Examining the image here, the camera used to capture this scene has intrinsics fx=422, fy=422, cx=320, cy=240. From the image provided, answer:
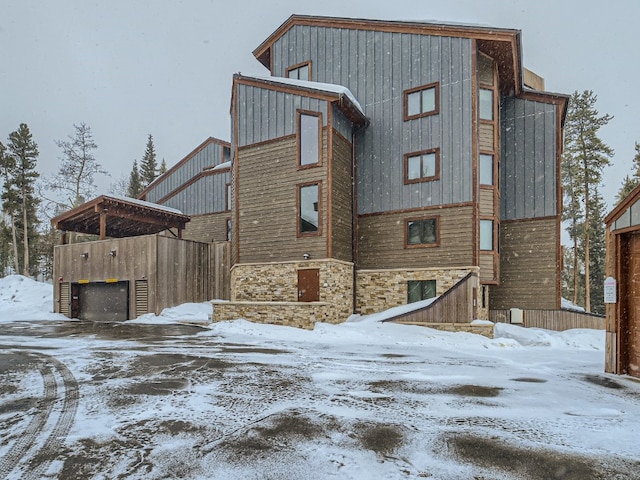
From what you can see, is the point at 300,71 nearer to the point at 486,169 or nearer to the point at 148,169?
the point at 486,169

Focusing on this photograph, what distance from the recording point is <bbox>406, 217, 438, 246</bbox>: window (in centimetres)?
1642

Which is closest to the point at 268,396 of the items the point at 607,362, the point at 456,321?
the point at 607,362

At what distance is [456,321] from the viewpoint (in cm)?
1378

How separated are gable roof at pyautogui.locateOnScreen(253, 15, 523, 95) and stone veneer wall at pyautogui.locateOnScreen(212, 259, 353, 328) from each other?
9951mm

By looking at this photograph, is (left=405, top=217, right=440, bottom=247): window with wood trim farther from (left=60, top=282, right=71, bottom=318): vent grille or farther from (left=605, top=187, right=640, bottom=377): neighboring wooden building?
(left=60, top=282, right=71, bottom=318): vent grille

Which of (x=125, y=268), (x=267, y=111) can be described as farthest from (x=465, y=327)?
(x=125, y=268)

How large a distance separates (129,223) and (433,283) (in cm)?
1818

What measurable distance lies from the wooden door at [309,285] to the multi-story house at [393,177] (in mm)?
55

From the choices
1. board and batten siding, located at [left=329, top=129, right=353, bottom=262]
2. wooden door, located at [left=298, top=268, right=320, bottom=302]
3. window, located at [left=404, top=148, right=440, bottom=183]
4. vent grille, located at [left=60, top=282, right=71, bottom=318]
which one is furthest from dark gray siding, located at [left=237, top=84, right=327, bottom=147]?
vent grille, located at [left=60, top=282, right=71, bottom=318]

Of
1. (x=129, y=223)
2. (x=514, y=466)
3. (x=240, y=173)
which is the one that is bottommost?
(x=514, y=466)

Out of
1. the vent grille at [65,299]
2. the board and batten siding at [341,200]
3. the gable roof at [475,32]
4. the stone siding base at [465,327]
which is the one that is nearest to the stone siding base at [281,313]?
the board and batten siding at [341,200]

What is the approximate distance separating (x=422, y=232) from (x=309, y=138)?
581cm

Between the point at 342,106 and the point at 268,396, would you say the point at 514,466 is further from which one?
the point at 342,106

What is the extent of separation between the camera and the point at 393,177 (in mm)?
17469
